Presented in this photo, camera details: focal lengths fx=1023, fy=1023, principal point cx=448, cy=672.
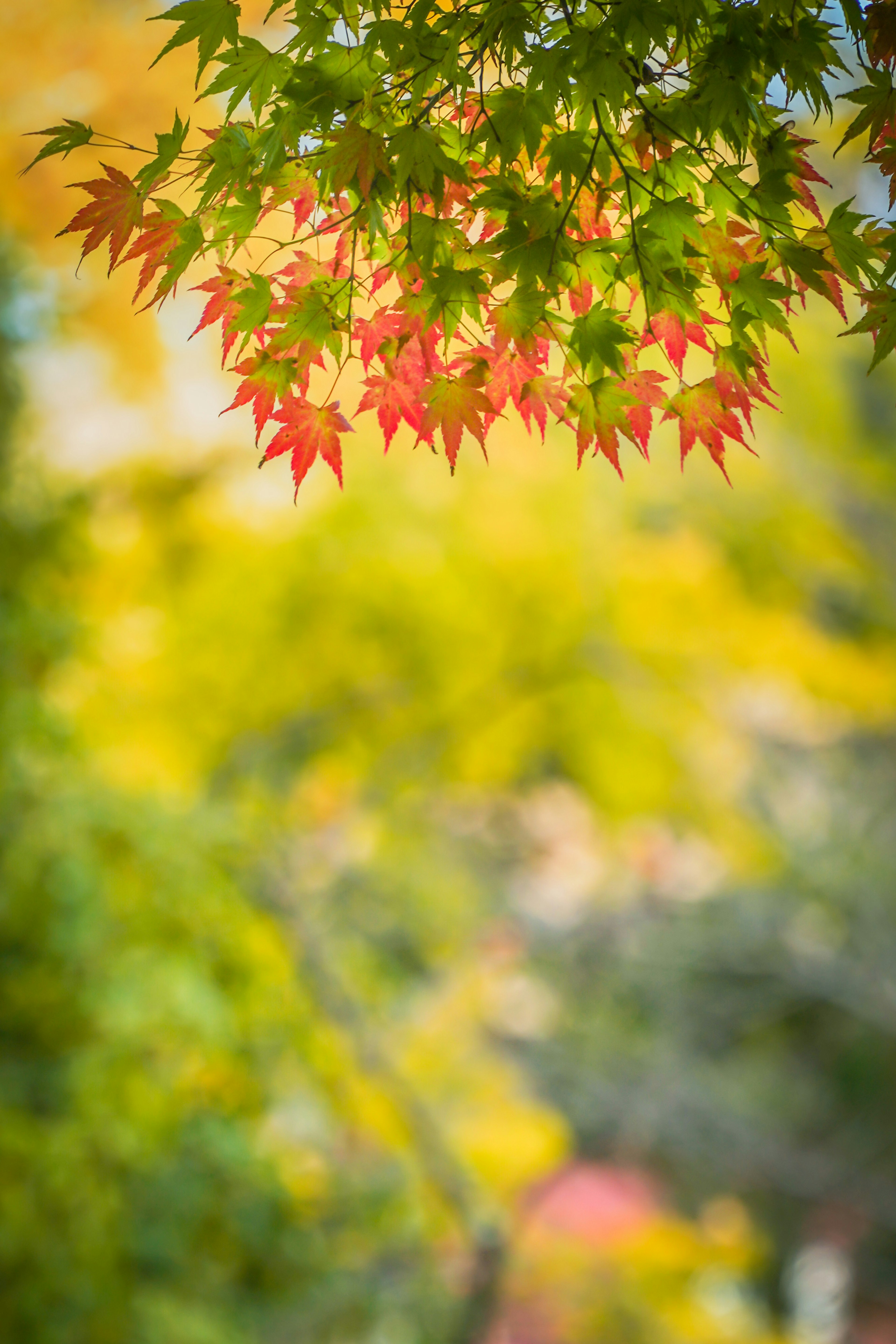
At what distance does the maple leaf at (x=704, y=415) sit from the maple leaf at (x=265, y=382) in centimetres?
38

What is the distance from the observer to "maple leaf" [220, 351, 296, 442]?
98cm

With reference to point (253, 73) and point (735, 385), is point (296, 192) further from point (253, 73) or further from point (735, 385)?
point (735, 385)

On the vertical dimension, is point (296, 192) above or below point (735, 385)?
above

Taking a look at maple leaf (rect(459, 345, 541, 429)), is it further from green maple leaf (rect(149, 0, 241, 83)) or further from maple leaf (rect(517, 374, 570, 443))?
green maple leaf (rect(149, 0, 241, 83))

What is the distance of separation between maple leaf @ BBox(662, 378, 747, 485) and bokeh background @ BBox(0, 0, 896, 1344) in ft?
10.3

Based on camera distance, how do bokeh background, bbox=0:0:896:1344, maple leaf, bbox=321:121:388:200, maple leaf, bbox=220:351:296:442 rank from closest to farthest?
maple leaf, bbox=321:121:388:200 → maple leaf, bbox=220:351:296:442 → bokeh background, bbox=0:0:896:1344

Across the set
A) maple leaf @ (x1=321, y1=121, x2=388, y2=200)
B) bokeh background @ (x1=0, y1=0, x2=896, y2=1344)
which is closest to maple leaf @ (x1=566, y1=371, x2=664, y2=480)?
maple leaf @ (x1=321, y1=121, x2=388, y2=200)

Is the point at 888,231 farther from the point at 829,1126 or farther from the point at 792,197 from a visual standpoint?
the point at 829,1126

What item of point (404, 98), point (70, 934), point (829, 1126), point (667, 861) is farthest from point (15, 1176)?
point (829, 1126)

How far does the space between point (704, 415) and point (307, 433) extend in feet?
1.34

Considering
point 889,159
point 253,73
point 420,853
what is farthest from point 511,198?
point 420,853

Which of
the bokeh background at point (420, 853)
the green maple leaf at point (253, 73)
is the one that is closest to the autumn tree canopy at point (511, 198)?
the green maple leaf at point (253, 73)

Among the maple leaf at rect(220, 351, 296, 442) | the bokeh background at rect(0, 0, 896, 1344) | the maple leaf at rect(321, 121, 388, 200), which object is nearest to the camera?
the maple leaf at rect(321, 121, 388, 200)

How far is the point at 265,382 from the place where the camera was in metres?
0.98
